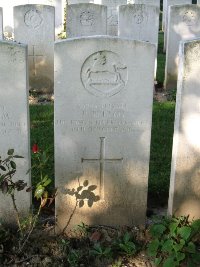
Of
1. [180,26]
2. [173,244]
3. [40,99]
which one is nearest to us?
[173,244]

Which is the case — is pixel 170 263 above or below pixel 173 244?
below

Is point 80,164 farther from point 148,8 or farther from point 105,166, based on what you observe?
point 148,8

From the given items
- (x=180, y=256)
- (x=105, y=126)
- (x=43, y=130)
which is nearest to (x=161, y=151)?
(x=43, y=130)

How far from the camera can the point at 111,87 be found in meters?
4.22

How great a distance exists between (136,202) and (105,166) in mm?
481

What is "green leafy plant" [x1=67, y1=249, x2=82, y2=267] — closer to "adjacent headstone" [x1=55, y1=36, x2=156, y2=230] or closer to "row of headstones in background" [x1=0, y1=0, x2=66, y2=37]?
"adjacent headstone" [x1=55, y1=36, x2=156, y2=230]

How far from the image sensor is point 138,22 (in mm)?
9641

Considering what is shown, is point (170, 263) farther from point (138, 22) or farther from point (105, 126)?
point (138, 22)

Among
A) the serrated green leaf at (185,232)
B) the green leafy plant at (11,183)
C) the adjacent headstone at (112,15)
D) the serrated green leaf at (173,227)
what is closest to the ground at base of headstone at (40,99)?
the adjacent headstone at (112,15)

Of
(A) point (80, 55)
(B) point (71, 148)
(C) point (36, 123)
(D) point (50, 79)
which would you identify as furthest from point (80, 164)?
(D) point (50, 79)

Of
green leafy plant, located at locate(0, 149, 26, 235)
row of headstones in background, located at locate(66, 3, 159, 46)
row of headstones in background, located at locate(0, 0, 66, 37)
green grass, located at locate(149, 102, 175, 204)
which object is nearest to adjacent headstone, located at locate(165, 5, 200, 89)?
row of headstones in background, located at locate(66, 3, 159, 46)

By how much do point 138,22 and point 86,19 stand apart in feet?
3.44

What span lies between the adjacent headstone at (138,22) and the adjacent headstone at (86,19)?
404mm

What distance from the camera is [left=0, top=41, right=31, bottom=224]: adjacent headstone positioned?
404cm
